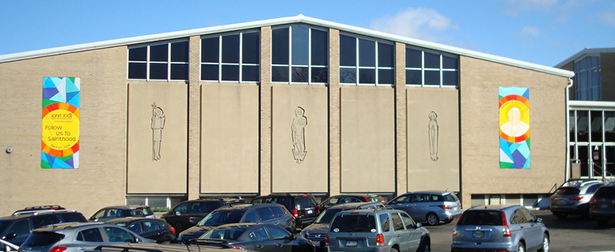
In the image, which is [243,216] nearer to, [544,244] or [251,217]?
[251,217]

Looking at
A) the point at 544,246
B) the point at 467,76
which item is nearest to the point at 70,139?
the point at 467,76

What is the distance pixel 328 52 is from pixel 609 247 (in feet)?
64.9

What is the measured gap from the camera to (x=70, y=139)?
32.6 m

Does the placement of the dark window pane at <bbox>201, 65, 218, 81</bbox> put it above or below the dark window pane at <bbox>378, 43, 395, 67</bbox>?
below

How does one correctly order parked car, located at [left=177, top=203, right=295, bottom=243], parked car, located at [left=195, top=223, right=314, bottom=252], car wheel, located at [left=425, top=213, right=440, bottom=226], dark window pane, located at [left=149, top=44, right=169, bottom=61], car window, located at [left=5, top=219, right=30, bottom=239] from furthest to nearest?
dark window pane, located at [left=149, top=44, right=169, bottom=61] → car wheel, located at [left=425, top=213, right=440, bottom=226] → parked car, located at [left=177, top=203, right=295, bottom=243] → car window, located at [left=5, top=219, right=30, bottom=239] → parked car, located at [left=195, top=223, right=314, bottom=252]

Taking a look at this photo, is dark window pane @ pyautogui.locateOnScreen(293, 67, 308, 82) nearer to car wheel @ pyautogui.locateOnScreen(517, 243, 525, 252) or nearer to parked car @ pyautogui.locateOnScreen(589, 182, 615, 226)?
parked car @ pyautogui.locateOnScreen(589, 182, 615, 226)

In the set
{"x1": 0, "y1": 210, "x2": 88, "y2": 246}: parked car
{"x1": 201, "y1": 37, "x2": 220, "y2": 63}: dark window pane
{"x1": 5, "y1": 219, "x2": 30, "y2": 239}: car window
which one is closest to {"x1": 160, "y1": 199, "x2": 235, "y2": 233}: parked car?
{"x1": 0, "y1": 210, "x2": 88, "y2": 246}: parked car

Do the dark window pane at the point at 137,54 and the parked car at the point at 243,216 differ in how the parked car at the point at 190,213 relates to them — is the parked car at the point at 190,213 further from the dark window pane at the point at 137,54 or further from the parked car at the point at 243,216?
the dark window pane at the point at 137,54

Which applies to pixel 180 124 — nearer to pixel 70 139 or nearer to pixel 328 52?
pixel 70 139

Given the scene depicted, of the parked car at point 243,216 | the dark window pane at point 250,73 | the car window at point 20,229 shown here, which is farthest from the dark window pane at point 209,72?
the car window at point 20,229

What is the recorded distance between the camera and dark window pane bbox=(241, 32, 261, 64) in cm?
3434

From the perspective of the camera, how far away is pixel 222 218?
60.5 ft

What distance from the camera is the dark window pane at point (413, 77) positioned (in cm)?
3553

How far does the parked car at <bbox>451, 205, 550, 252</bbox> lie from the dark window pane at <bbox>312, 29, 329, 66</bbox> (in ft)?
66.1
